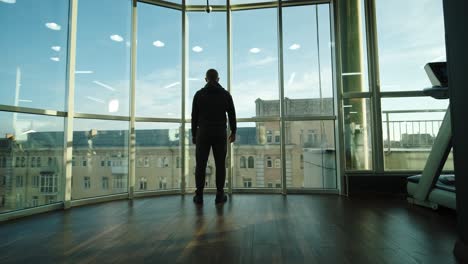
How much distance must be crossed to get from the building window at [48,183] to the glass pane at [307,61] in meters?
3.07

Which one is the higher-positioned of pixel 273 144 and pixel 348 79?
pixel 348 79

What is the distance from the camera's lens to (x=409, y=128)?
3.71 m

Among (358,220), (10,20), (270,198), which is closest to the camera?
(358,220)

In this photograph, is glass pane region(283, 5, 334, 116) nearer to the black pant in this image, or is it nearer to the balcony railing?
the balcony railing

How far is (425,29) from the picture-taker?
3789 millimetres

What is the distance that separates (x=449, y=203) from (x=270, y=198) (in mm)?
1799

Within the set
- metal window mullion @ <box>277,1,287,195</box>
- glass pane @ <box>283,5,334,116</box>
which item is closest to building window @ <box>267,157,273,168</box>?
metal window mullion @ <box>277,1,287,195</box>

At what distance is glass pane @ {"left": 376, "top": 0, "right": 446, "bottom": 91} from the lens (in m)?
3.73

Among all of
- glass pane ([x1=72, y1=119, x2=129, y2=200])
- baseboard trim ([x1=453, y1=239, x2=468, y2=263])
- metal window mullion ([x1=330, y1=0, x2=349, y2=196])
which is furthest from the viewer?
metal window mullion ([x1=330, y1=0, x2=349, y2=196])

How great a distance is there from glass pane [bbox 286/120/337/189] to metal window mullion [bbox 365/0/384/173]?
0.55m

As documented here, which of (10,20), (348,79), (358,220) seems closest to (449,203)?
(358,220)

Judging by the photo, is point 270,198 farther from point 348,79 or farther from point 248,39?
point 248,39

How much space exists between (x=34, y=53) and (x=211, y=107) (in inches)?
75.4

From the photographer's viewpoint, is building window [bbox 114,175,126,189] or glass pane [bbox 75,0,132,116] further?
building window [bbox 114,175,126,189]
